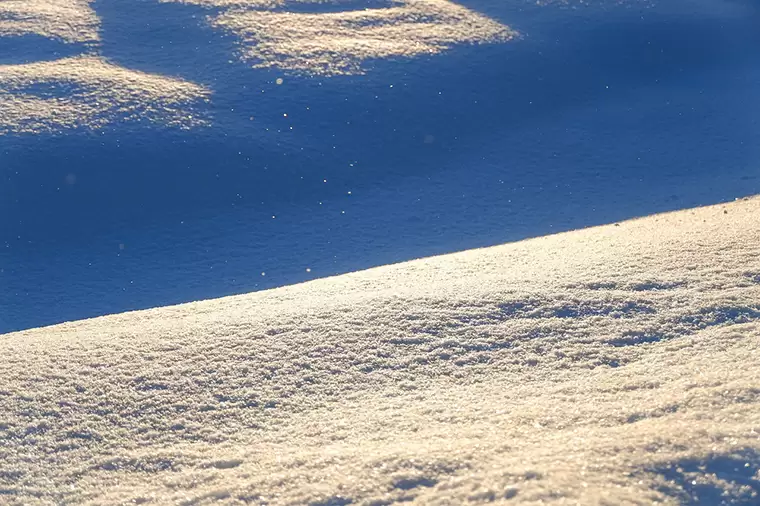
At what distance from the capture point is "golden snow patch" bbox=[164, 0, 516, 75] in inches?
684

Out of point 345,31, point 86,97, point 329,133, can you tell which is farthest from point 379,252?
point 345,31

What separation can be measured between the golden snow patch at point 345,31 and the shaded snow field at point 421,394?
374 inches

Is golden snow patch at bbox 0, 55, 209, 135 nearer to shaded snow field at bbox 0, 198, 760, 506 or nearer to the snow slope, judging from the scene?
the snow slope

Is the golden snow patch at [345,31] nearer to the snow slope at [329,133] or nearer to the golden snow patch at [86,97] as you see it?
the snow slope at [329,133]

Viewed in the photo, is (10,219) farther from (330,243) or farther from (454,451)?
(454,451)

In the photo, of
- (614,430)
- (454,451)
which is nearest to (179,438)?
(454,451)

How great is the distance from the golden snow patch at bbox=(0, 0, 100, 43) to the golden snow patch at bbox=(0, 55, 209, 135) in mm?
1654

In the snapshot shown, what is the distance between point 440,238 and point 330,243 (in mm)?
1782

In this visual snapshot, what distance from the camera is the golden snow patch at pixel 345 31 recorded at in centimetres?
1738

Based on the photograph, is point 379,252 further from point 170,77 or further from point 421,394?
point 170,77

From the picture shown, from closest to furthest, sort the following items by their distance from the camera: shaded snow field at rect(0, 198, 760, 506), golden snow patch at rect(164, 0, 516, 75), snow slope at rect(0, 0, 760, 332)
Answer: shaded snow field at rect(0, 198, 760, 506), snow slope at rect(0, 0, 760, 332), golden snow patch at rect(164, 0, 516, 75)

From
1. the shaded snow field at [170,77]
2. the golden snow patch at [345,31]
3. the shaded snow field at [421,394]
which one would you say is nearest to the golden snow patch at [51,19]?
the shaded snow field at [170,77]

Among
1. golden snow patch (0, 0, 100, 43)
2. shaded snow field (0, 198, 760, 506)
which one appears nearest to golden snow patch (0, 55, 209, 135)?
golden snow patch (0, 0, 100, 43)

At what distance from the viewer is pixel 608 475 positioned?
4465mm
